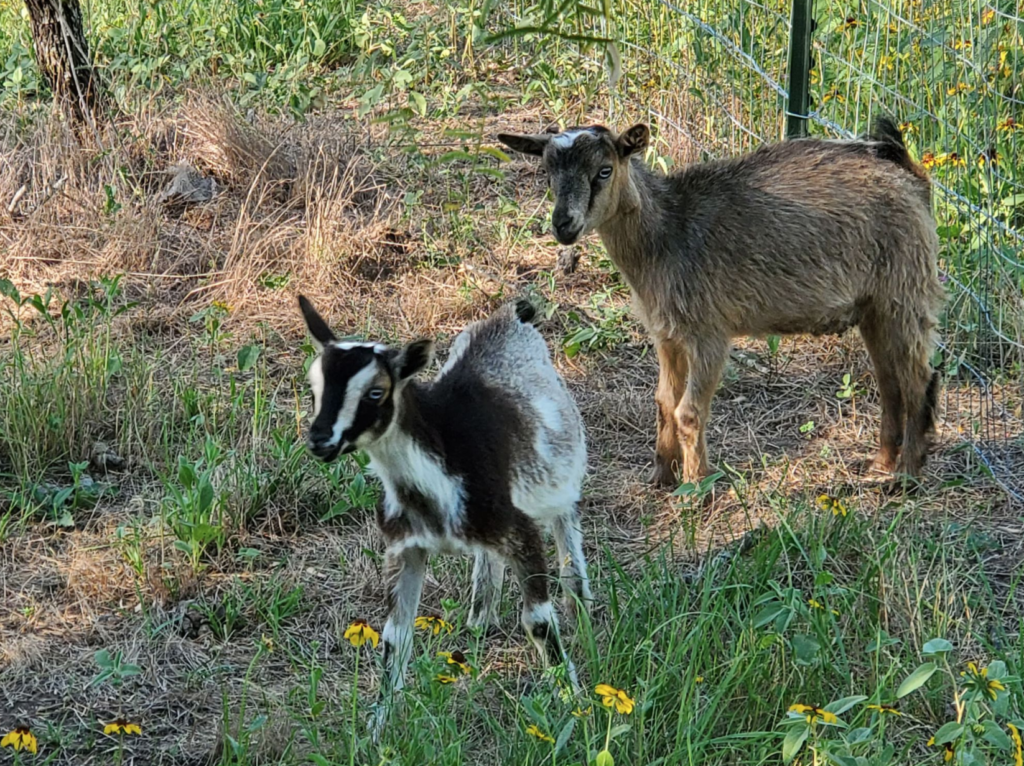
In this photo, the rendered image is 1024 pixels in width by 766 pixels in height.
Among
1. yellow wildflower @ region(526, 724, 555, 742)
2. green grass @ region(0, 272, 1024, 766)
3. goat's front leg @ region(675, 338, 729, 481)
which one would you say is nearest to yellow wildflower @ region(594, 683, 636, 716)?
green grass @ region(0, 272, 1024, 766)

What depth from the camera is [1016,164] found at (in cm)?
646

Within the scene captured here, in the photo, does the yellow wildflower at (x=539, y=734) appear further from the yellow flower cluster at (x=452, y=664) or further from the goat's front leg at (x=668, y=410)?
the goat's front leg at (x=668, y=410)

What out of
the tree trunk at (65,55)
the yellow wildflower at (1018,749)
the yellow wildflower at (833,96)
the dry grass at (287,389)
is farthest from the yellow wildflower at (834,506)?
the tree trunk at (65,55)

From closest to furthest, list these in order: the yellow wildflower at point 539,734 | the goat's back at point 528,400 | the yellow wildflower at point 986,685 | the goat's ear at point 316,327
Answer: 1. the yellow wildflower at point 986,685
2. the yellow wildflower at point 539,734
3. the goat's ear at point 316,327
4. the goat's back at point 528,400

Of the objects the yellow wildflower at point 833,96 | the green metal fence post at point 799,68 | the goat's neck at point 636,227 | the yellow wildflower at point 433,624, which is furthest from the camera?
the yellow wildflower at point 833,96

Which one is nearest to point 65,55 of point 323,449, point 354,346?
point 354,346

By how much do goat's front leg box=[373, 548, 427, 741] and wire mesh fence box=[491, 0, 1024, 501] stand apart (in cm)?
212

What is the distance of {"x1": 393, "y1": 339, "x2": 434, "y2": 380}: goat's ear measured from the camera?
388 cm

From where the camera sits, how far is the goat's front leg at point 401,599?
13.3 ft

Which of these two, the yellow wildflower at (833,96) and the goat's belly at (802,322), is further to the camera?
the yellow wildflower at (833,96)

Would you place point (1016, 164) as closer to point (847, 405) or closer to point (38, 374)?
point (847, 405)

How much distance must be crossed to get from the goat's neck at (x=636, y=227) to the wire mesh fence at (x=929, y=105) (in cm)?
65

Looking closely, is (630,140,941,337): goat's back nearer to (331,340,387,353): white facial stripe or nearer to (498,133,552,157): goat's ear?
(498,133,552,157): goat's ear

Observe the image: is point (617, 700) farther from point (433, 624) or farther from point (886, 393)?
point (886, 393)
